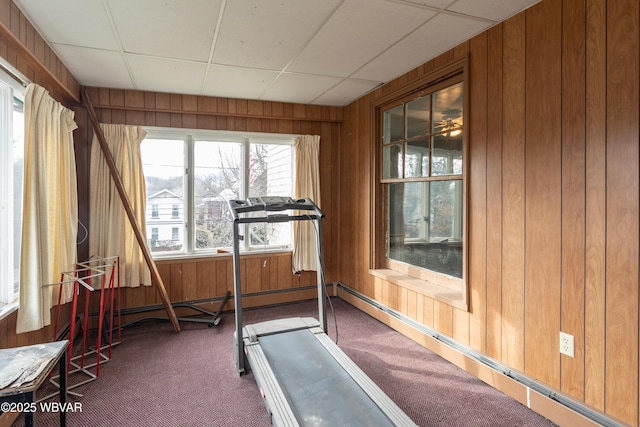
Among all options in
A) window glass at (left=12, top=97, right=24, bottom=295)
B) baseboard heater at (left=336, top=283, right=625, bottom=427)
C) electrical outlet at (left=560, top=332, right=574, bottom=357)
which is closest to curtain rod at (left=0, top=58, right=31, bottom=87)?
window glass at (left=12, top=97, right=24, bottom=295)

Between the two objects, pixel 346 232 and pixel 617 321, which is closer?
pixel 617 321

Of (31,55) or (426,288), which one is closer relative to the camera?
(31,55)

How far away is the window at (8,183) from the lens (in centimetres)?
235

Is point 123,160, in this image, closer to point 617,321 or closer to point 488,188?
point 488,188

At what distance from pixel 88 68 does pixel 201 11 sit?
156cm

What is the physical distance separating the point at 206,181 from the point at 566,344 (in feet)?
11.9

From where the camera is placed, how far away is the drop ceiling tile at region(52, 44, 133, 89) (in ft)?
8.73

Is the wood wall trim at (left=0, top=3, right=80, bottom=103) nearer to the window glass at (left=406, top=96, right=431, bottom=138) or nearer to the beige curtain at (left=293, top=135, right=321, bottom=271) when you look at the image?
the beige curtain at (left=293, top=135, right=321, bottom=271)

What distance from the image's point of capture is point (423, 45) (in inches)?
104

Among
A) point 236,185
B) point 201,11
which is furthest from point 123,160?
point 201,11

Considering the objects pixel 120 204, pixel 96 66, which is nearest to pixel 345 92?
pixel 96 66

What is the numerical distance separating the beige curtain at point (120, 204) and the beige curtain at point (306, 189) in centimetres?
171

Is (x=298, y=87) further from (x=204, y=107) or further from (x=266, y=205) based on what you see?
(x=266, y=205)

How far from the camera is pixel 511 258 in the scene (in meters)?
2.28
